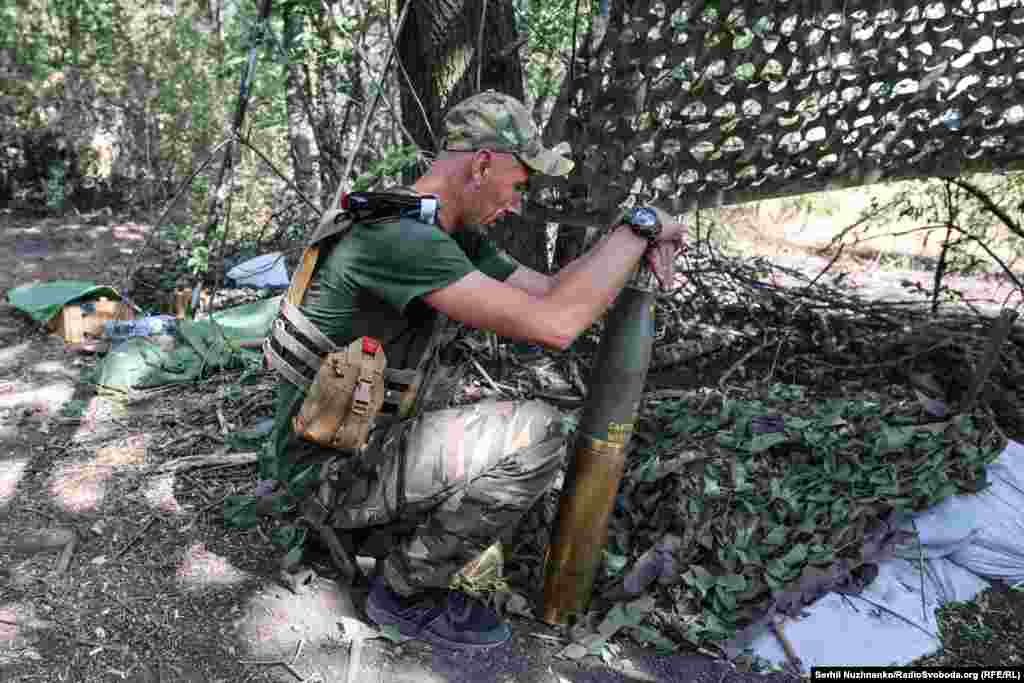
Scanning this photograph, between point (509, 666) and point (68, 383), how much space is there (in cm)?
308

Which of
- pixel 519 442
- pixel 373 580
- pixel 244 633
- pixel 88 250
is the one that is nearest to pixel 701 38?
pixel 519 442

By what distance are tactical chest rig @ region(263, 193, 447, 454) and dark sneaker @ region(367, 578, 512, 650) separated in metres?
0.50

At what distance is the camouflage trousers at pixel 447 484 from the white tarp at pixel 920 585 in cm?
83

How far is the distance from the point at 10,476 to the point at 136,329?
162 cm

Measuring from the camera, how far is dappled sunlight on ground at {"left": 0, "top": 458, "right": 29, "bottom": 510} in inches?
126

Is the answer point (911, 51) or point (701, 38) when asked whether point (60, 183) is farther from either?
point (911, 51)

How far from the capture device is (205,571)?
2.77m

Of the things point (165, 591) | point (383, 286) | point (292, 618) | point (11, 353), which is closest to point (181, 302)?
point (11, 353)

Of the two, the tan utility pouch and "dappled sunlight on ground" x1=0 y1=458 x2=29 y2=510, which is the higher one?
the tan utility pouch

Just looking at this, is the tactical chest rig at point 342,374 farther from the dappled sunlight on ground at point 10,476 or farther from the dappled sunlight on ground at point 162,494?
the dappled sunlight on ground at point 10,476

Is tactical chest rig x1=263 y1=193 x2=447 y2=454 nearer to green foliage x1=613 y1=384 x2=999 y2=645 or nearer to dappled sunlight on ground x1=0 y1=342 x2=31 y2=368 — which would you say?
green foliage x1=613 y1=384 x2=999 y2=645

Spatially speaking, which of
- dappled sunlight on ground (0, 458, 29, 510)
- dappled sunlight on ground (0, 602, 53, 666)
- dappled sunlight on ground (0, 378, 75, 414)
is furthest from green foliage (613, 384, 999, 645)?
dappled sunlight on ground (0, 378, 75, 414)

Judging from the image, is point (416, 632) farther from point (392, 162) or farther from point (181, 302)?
point (181, 302)

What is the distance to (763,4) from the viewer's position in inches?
140
